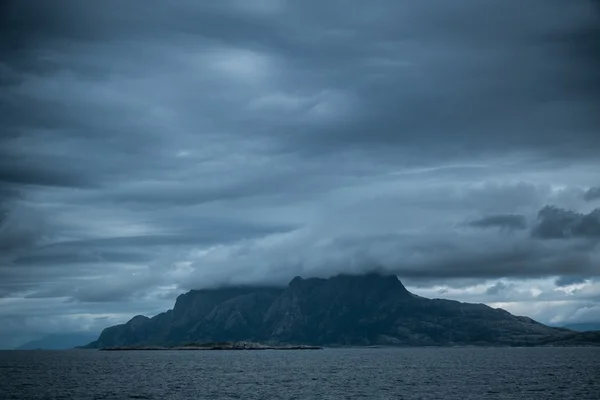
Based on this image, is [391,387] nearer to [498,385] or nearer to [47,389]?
[498,385]

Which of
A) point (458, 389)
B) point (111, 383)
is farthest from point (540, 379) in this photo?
point (111, 383)

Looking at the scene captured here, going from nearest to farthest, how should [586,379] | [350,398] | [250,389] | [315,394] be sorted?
[350,398], [315,394], [250,389], [586,379]

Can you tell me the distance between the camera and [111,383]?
18925 centimetres

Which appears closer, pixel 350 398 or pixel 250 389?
pixel 350 398

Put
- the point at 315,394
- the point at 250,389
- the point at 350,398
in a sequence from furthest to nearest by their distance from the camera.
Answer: the point at 250,389 < the point at 315,394 < the point at 350,398

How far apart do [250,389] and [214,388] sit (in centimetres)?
1059

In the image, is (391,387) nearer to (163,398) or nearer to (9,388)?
(163,398)

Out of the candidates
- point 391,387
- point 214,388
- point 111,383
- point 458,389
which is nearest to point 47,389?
point 111,383

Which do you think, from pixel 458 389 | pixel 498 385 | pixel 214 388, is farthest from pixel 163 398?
pixel 498 385

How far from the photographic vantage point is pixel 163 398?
143500 mm

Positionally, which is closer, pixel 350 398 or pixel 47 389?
pixel 350 398

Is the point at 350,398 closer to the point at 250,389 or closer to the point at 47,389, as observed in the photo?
the point at 250,389

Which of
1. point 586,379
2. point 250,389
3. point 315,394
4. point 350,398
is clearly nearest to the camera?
point 350,398

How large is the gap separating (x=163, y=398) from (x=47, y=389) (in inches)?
1745
